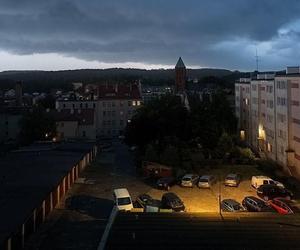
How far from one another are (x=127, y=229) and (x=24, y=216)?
4927mm

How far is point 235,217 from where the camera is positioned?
24.7 m

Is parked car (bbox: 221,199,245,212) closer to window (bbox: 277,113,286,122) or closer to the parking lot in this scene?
the parking lot

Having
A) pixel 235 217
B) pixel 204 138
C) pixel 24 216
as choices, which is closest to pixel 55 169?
pixel 24 216

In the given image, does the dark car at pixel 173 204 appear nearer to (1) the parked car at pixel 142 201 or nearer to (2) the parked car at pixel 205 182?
(1) the parked car at pixel 142 201

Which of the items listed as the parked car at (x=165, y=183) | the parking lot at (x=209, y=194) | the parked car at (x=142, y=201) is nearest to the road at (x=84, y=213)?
the parked car at (x=142, y=201)

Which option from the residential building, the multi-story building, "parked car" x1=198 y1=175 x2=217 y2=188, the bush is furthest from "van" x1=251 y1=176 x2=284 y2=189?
the multi-story building

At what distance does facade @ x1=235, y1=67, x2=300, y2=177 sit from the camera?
4141 centimetres

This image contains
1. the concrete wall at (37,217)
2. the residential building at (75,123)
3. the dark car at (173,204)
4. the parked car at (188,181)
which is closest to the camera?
the concrete wall at (37,217)

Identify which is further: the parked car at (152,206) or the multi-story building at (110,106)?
the multi-story building at (110,106)

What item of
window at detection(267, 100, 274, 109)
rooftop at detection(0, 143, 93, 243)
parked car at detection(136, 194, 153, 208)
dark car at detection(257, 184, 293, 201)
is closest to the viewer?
rooftop at detection(0, 143, 93, 243)

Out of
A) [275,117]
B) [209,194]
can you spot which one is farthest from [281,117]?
[209,194]

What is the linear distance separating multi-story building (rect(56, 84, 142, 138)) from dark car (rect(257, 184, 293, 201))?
215ft

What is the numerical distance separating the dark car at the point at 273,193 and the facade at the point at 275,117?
29.1ft

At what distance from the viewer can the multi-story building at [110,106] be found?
97625 mm
